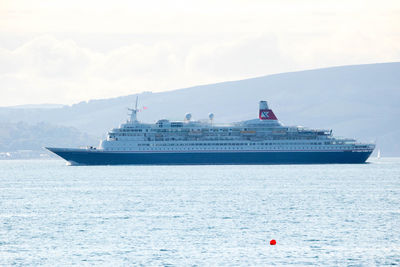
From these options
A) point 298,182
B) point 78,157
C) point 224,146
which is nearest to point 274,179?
point 298,182

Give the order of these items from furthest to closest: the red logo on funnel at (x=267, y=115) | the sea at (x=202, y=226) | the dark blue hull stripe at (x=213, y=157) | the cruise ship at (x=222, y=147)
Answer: the red logo on funnel at (x=267, y=115) → the cruise ship at (x=222, y=147) → the dark blue hull stripe at (x=213, y=157) → the sea at (x=202, y=226)

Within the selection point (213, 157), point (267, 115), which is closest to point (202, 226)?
point (213, 157)

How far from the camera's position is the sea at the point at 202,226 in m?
42.5

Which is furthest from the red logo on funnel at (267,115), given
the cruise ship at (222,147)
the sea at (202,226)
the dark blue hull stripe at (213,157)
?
the sea at (202,226)

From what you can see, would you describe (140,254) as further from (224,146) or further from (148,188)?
(224,146)

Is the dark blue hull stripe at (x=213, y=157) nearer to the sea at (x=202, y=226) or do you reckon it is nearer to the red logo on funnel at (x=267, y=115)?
the red logo on funnel at (x=267, y=115)

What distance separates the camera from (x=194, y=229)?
169 ft

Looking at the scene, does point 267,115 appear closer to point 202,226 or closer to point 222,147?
point 222,147

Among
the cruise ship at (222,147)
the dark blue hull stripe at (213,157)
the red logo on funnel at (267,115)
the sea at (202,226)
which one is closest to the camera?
the sea at (202,226)

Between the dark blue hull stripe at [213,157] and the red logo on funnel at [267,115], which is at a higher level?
the red logo on funnel at [267,115]

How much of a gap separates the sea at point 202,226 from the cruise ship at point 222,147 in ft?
171

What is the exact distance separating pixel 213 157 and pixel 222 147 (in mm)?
2174

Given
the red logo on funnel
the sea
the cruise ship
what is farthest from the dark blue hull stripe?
the sea

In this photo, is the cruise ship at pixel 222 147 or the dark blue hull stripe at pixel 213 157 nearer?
the dark blue hull stripe at pixel 213 157
